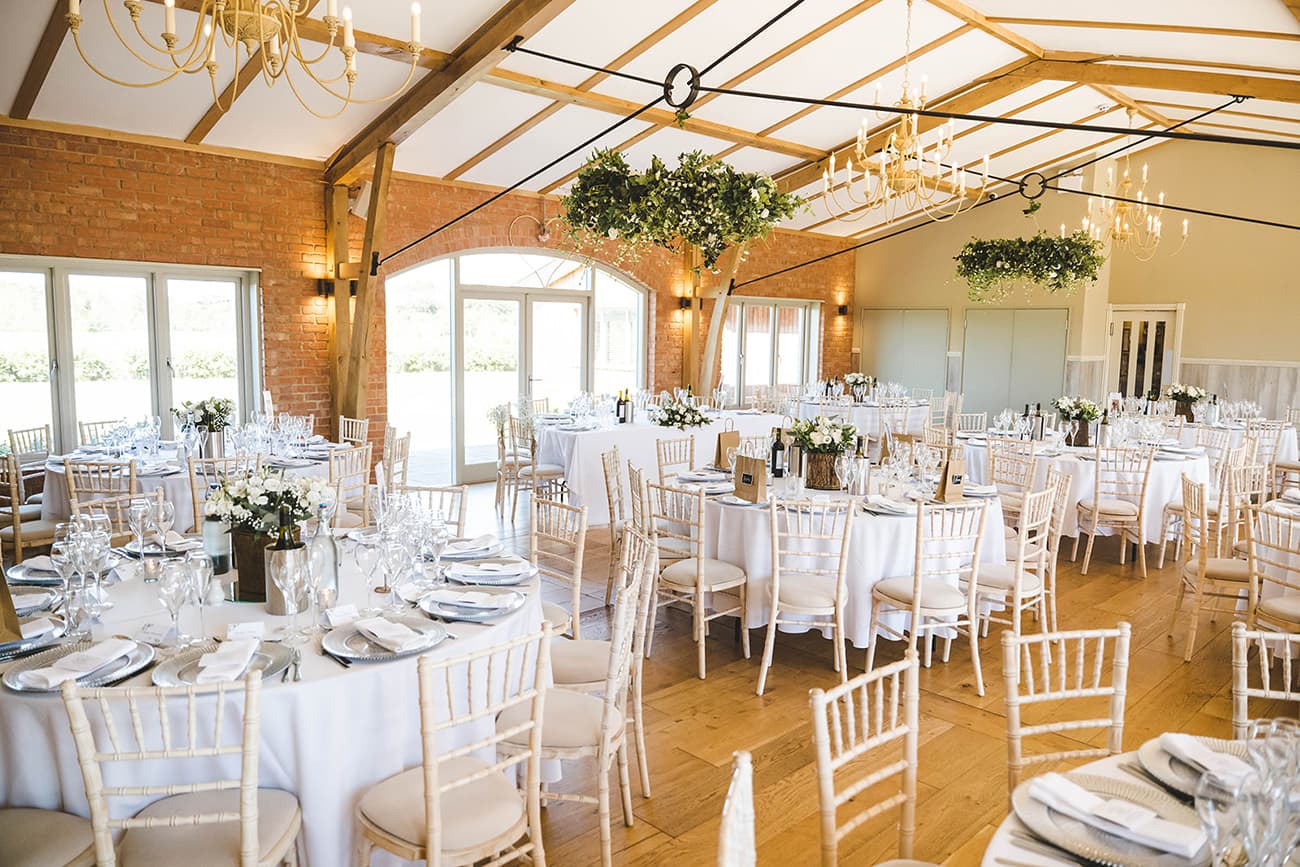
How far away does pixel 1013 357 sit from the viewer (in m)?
13.8

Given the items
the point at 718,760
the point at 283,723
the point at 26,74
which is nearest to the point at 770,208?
the point at 718,760

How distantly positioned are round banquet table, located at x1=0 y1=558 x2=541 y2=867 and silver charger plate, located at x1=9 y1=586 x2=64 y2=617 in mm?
388

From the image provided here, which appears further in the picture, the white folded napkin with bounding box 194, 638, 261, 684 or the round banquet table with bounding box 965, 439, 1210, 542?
the round banquet table with bounding box 965, 439, 1210, 542

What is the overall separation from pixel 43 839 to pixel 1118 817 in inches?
102

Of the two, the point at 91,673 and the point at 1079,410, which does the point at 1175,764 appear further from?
the point at 1079,410

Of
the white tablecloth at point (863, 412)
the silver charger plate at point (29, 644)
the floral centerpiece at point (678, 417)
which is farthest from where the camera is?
the white tablecloth at point (863, 412)

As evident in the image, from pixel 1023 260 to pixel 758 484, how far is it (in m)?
5.75

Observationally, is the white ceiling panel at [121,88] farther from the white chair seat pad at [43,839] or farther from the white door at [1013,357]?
the white door at [1013,357]

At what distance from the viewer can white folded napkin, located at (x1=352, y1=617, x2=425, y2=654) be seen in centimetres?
273

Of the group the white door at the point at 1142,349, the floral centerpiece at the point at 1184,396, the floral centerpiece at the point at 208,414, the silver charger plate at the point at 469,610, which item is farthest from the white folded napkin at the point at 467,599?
the white door at the point at 1142,349

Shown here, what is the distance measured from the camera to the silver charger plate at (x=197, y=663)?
98.5 inches

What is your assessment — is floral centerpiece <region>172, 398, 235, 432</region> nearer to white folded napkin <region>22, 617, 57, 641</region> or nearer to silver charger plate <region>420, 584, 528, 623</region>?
white folded napkin <region>22, 617, 57, 641</region>

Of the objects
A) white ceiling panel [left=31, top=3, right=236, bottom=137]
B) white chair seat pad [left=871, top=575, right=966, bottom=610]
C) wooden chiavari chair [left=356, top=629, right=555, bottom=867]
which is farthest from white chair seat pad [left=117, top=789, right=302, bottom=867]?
white ceiling panel [left=31, top=3, right=236, bottom=137]

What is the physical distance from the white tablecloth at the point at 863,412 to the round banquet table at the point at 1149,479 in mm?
3752
